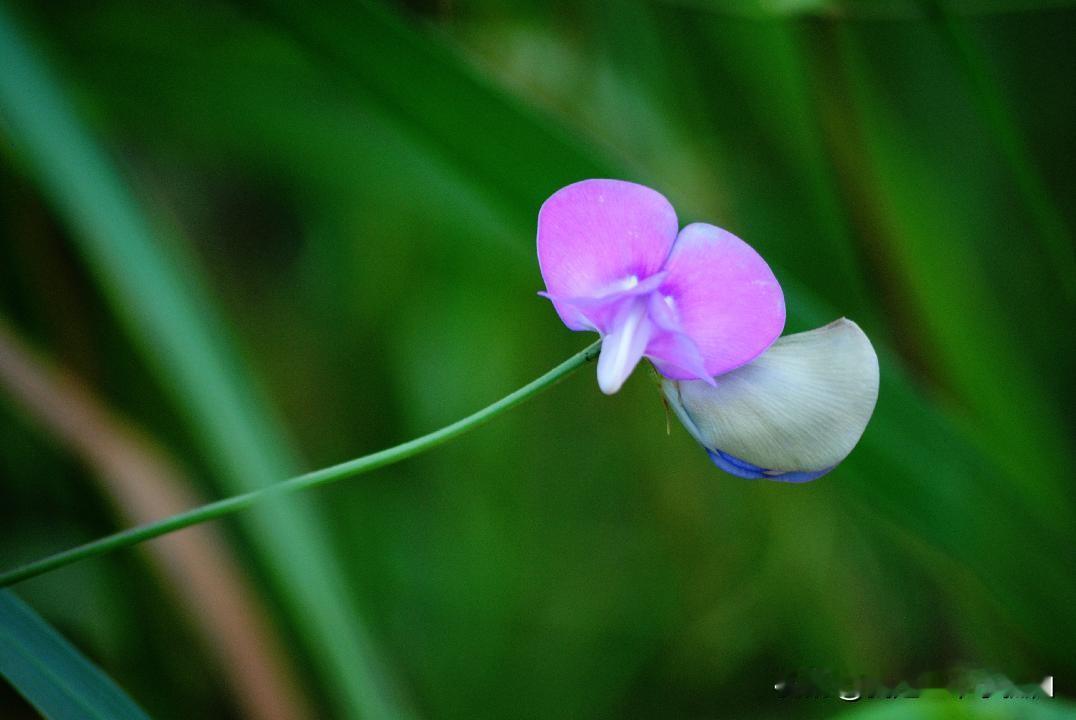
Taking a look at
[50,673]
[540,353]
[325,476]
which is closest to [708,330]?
[325,476]

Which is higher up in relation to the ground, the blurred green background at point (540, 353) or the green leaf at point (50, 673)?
the blurred green background at point (540, 353)

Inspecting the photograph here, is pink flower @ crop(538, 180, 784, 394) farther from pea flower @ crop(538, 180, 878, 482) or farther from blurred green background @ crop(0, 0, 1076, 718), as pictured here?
blurred green background @ crop(0, 0, 1076, 718)

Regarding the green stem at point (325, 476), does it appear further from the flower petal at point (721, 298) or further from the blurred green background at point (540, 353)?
the blurred green background at point (540, 353)

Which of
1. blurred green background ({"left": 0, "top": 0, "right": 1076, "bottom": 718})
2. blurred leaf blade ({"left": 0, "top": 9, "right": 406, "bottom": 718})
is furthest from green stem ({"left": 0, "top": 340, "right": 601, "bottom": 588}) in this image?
blurred green background ({"left": 0, "top": 0, "right": 1076, "bottom": 718})

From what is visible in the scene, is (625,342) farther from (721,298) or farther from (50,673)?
(50,673)

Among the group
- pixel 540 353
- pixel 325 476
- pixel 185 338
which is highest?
pixel 540 353

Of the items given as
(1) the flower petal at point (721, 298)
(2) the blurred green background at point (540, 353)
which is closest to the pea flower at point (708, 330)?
(1) the flower petal at point (721, 298)

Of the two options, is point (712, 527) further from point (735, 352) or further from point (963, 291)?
point (735, 352)
